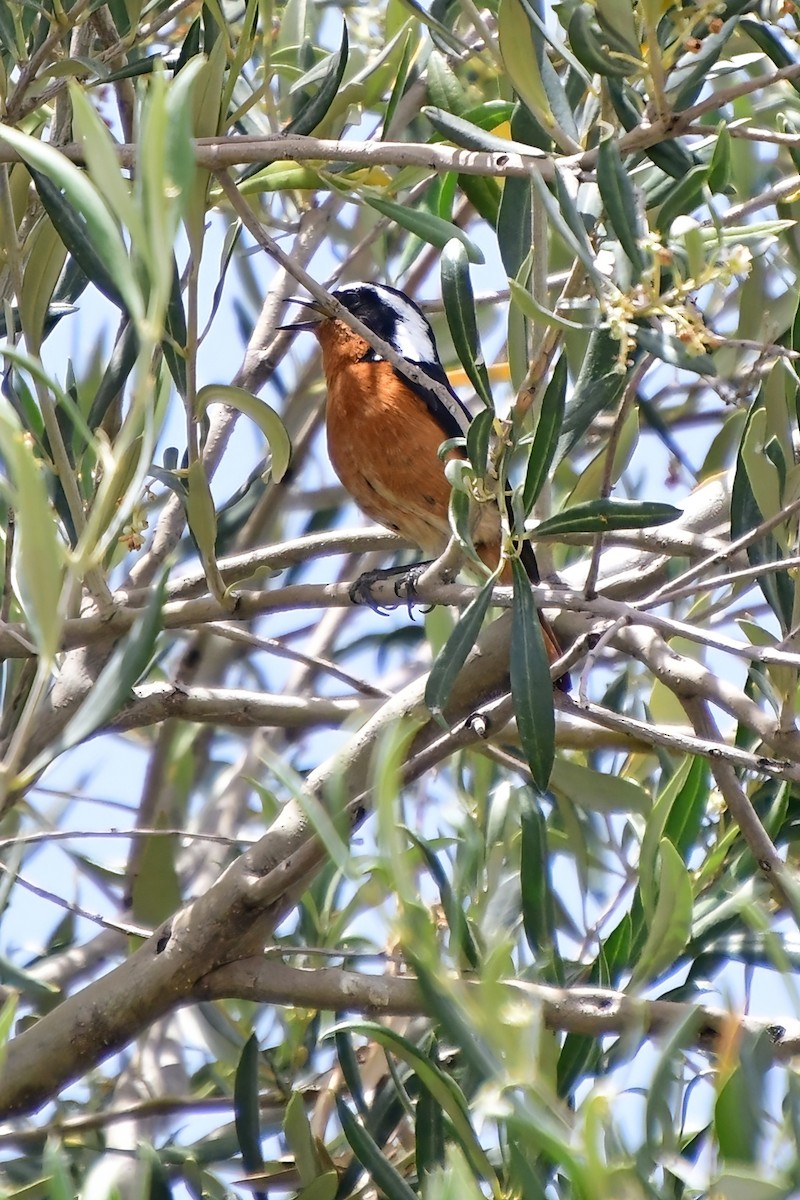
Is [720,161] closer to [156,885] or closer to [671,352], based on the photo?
[671,352]

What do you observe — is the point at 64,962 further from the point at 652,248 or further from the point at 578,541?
the point at 652,248

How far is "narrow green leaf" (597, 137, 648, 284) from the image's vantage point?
6.03ft

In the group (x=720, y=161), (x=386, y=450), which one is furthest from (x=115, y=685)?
(x=386, y=450)

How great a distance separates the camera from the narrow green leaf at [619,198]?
1838 millimetres

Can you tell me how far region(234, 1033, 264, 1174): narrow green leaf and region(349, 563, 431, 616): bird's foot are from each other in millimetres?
871

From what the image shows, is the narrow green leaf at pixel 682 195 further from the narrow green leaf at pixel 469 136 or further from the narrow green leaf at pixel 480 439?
the narrow green leaf at pixel 480 439

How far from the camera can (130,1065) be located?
325 centimetres

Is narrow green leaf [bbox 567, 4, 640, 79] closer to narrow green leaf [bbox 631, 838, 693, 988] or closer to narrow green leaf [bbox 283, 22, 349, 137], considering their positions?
narrow green leaf [bbox 283, 22, 349, 137]

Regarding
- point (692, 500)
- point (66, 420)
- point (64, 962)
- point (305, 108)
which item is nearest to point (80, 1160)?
point (64, 962)

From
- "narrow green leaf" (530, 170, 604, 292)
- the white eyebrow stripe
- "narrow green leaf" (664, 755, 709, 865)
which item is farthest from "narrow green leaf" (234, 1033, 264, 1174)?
the white eyebrow stripe

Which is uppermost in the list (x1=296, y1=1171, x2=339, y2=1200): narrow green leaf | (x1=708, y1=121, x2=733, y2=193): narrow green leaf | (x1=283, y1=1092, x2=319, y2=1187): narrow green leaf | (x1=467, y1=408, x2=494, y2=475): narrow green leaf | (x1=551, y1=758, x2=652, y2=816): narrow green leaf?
(x1=708, y1=121, x2=733, y2=193): narrow green leaf

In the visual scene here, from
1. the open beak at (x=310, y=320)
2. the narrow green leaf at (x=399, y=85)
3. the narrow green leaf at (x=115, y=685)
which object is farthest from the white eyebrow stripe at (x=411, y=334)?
the narrow green leaf at (x=115, y=685)

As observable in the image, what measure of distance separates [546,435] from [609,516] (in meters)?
0.15

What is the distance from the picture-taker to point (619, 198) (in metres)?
1.86
